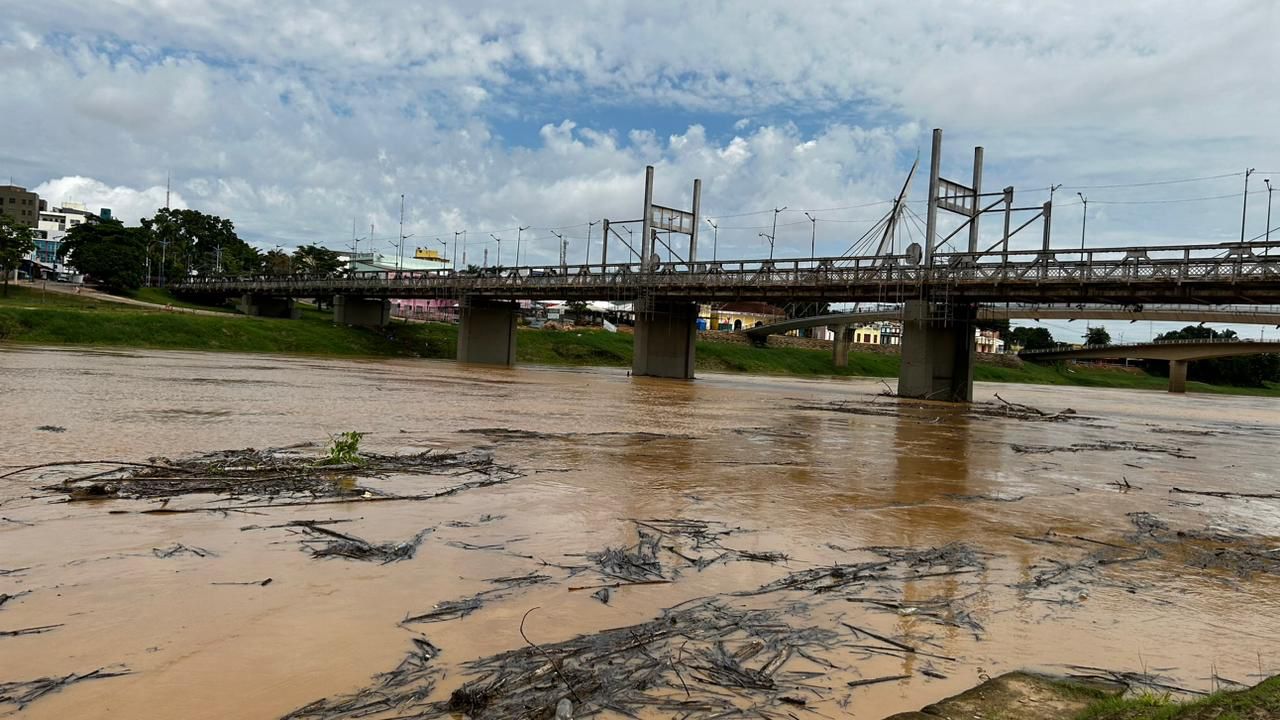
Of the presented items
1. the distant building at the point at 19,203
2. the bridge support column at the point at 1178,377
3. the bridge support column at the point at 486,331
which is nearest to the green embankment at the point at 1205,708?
the bridge support column at the point at 486,331

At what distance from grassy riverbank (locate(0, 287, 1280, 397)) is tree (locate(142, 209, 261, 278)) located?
31210 mm

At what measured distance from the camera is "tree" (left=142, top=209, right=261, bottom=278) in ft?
483

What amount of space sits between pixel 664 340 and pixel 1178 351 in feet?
242

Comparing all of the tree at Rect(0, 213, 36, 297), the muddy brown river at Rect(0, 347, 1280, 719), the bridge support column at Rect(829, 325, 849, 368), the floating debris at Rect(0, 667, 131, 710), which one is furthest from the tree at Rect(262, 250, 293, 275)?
the floating debris at Rect(0, 667, 131, 710)

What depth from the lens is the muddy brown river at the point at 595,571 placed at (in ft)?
20.7

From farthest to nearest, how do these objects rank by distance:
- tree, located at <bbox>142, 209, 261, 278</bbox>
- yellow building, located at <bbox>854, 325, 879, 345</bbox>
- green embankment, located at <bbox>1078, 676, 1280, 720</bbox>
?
yellow building, located at <bbox>854, 325, 879, 345</bbox> → tree, located at <bbox>142, 209, 261, 278</bbox> → green embankment, located at <bbox>1078, 676, 1280, 720</bbox>

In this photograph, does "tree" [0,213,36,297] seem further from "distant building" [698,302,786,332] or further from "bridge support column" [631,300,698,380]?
"distant building" [698,302,786,332]

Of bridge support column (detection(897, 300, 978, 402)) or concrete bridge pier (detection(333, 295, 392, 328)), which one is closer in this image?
bridge support column (detection(897, 300, 978, 402))

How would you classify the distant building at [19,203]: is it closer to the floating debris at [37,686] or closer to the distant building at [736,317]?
the distant building at [736,317]

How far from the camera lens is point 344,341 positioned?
9438 cm

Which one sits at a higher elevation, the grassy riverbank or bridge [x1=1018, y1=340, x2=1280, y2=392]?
bridge [x1=1018, y1=340, x2=1280, y2=392]

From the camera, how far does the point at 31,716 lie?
534cm

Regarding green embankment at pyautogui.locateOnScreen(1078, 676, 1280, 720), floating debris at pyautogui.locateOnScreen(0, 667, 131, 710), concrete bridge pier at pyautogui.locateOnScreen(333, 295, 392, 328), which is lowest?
floating debris at pyautogui.locateOnScreen(0, 667, 131, 710)

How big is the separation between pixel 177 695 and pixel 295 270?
151080 millimetres
